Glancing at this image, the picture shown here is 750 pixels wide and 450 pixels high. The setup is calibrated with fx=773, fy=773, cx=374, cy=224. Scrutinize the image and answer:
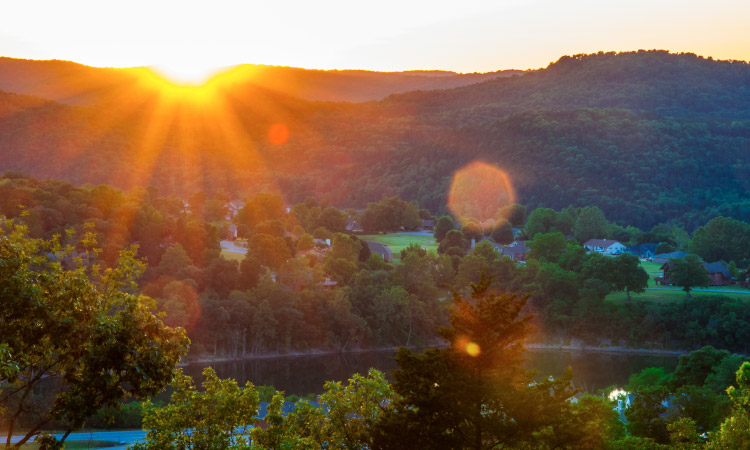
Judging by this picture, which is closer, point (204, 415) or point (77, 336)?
point (77, 336)

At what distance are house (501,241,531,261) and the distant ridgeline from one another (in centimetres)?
3078

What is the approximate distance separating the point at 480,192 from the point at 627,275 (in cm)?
5693

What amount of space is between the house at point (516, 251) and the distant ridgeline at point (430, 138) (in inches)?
1212

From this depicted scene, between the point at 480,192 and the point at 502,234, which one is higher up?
the point at 502,234

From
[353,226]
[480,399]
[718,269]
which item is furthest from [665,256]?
[480,399]

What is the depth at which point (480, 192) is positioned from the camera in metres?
110

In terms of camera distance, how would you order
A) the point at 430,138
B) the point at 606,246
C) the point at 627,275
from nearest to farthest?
the point at 627,275
the point at 606,246
the point at 430,138

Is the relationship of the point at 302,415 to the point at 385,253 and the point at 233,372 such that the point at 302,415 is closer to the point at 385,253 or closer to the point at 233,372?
the point at 233,372

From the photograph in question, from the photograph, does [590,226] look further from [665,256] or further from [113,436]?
[113,436]

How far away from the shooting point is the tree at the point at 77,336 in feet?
23.8

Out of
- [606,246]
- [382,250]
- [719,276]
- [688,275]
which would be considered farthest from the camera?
[606,246]

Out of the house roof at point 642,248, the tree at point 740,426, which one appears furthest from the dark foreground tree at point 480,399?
the house roof at point 642,248

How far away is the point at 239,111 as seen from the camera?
555ft

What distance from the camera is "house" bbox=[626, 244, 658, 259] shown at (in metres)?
74.0
